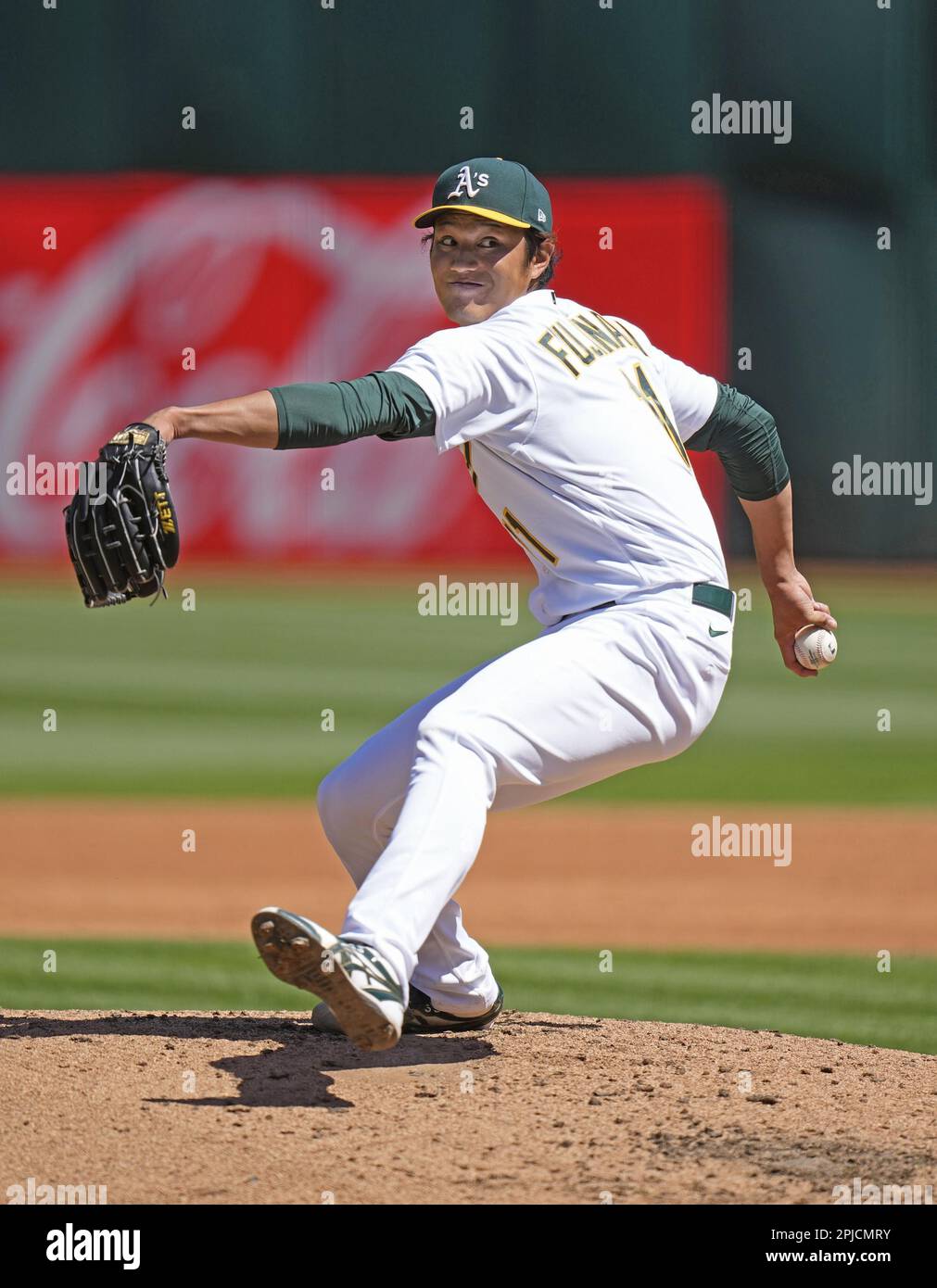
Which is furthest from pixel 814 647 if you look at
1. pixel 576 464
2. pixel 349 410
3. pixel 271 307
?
pixel 271 307

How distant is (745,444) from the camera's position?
4.04m

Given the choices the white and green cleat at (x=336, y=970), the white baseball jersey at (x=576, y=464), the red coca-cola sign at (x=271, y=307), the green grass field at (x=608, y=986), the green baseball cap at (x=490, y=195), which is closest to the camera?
the white and green cleat at (x=336, y=970)

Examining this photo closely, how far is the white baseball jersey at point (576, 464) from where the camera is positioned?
3.30 m

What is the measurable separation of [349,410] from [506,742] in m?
0.68

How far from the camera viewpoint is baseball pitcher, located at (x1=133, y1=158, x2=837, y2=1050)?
287 cm

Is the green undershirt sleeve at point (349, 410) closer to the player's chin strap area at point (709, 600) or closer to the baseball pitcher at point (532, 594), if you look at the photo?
the baseball pitcher at point (532, 594)

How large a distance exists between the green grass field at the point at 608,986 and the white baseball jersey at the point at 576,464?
178 cm

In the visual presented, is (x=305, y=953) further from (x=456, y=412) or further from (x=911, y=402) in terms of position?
(x=911, y=402)

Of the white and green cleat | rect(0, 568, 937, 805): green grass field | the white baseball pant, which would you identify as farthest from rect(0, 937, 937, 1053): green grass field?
rect(0, 568, 937, 805): green grass field

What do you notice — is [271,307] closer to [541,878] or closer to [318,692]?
[318,692]

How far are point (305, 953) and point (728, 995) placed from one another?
8.67 feet

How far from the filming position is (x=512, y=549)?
16.1 metres

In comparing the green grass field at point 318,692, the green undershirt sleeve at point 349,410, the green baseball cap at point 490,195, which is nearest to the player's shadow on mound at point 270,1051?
the green undershirt sleeve at point 349,410

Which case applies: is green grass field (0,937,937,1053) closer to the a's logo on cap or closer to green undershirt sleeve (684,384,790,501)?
green undershirt sleeve (684,384,790,501)
